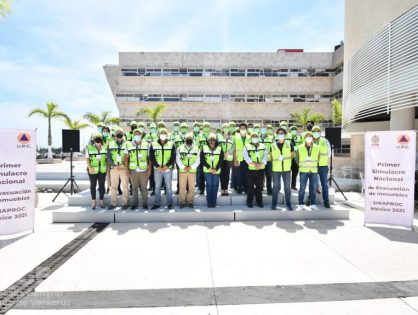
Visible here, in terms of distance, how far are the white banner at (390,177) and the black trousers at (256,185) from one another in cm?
237

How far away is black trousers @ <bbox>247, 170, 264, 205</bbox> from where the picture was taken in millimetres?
7254

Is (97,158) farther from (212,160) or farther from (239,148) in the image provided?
(239,148)

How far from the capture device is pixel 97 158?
7.11 metres

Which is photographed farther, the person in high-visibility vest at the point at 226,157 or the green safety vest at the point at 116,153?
the person in high-visibility vest at the point at 226,157

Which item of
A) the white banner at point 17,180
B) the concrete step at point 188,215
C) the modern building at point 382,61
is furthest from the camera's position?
the modern building at point 382,61

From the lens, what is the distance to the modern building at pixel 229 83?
36.1 metres

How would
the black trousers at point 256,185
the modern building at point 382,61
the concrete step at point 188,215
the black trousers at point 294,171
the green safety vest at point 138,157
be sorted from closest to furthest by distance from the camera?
the concrete step at point 188,215
the green safety vest at point 138,157
the black trousers at point 256,185
the modern building at point 382,61
the black trousers at point 294,171

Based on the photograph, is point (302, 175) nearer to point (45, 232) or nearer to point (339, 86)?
point (45, 232)

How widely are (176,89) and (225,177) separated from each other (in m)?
29.9

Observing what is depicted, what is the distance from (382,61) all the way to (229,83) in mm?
27480

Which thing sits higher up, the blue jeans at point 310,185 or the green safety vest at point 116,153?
the green safety vest at point 116,153

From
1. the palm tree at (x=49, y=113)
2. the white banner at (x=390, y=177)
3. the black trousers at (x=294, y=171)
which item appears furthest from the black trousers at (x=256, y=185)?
the palm tree at (x=49, y=113)

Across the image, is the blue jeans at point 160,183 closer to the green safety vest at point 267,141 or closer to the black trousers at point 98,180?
the black trousers at point 98,180

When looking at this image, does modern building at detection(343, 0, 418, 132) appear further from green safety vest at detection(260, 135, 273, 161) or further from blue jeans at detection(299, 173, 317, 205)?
green safety vest at detection(260, 135, 273, 161)
